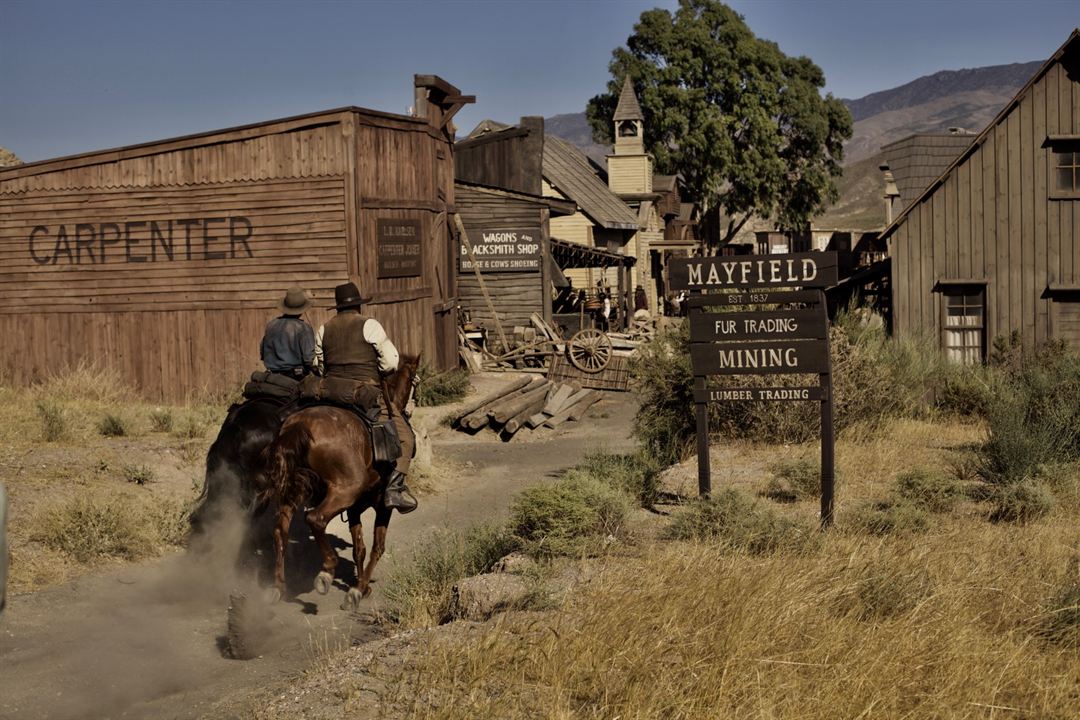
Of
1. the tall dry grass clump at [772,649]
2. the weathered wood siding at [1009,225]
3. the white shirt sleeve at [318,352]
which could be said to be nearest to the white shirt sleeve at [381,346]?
the white shirt sleeve at [318,352]

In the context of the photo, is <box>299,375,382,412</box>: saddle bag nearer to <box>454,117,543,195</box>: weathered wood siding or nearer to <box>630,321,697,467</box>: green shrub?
<box>630,321,697,467</box>: green shrub

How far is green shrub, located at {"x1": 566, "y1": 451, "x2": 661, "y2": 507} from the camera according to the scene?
42.6ft

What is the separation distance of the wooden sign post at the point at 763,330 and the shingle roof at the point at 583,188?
106 feet

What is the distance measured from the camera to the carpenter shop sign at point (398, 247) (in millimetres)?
21848

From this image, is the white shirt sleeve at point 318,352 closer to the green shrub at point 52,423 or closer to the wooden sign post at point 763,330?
the wooden sign post at point 763,330

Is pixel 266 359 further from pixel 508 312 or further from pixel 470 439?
pixel 508 312

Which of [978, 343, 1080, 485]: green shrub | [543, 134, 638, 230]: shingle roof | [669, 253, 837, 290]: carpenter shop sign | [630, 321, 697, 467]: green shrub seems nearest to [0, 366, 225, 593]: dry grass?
[669, 253, 837, 290]: carpenter shop sign

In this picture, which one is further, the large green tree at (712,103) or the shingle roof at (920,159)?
the large green tree at (712,103)

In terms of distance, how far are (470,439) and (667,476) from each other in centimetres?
823

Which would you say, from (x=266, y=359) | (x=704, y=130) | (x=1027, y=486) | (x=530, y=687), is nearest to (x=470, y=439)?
(x=266, y=359)

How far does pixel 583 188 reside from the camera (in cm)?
4759

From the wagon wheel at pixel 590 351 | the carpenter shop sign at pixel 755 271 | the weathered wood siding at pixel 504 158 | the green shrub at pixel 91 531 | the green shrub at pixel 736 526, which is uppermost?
the weathered wood siding at pixel 504 158

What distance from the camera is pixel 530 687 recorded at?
6434 mm

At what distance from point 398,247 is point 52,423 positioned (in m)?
8.53
